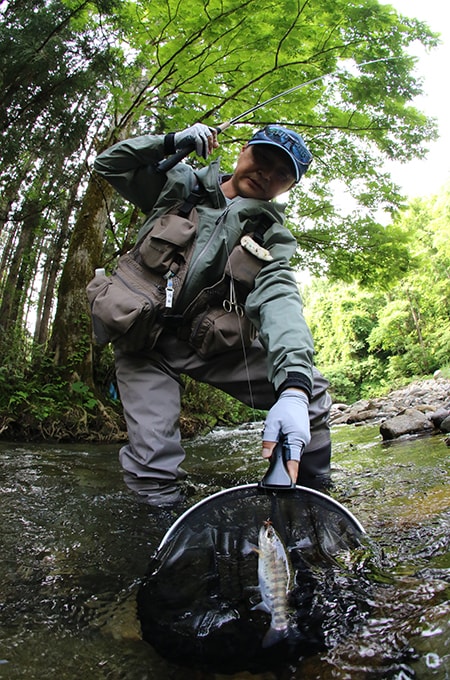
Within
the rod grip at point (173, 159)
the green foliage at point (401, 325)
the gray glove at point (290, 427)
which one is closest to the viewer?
the gray glove at point (290, 427)

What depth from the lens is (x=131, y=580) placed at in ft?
5.33

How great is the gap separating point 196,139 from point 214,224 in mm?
486

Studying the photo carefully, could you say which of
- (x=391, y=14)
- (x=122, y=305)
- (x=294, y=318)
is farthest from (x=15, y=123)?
(x=294, y=318)

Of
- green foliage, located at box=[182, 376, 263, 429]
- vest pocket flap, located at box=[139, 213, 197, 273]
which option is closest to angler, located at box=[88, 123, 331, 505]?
vest pocket flap, located at box=[139, 213, 197, 273]

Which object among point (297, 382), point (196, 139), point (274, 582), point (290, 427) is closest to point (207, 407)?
point (196, 139)

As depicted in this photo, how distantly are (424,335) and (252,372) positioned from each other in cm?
3064

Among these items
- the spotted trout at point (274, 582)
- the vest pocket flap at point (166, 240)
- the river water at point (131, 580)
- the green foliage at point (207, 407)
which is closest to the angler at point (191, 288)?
the vest pocket flap at point (166, 240)

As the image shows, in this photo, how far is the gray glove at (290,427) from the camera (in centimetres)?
160

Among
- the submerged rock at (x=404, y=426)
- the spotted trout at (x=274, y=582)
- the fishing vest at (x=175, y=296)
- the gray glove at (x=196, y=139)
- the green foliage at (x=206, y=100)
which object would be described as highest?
the green foliage at (x=206, y=100)

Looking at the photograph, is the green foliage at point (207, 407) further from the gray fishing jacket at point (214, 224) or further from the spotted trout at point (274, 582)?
the spotted trout at point (274, 582)

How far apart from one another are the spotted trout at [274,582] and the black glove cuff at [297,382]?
2.12 feet

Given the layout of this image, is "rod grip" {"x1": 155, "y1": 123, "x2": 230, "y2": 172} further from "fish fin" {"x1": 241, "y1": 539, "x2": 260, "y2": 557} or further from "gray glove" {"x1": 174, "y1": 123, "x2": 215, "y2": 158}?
"fish fin" {"x1": 241, "y1": 539, "x2": 260, "y2": 557}

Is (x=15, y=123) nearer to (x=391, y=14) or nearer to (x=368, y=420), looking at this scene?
(x=391, y=14)

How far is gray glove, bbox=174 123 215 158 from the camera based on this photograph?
2.51 meters
